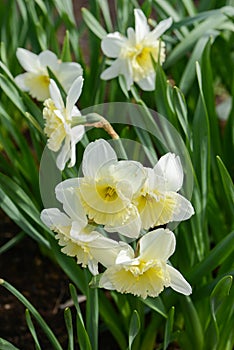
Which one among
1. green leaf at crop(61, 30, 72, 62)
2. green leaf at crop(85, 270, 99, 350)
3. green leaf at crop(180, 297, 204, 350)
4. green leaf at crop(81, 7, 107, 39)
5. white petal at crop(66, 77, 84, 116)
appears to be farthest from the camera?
green leaf at crop(81, 7, 107, 39)

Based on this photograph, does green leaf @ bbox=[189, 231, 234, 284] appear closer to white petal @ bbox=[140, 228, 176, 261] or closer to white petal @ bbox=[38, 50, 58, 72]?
white petal @ bbox=[140, 228, 176, 261]

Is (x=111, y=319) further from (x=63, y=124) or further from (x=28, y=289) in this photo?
(x=63, y=124)

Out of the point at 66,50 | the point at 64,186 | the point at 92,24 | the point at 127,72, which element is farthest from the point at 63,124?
the point at 92,24

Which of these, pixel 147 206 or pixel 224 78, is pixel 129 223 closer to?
pixel 147 206

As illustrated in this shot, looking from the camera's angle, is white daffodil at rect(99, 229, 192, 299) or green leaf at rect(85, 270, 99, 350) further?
green leaf at rect(85, 270, 99, 350)

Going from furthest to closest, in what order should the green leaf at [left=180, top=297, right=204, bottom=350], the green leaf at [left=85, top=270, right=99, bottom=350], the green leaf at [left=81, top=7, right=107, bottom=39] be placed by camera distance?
the green leaf at [left=81, top=7, right=107, bottom=39] → the green leaf at [left=180, top=297, right=204, bottom=350] → the green leaf at [left=85, top=270, right=99, bottom=350]

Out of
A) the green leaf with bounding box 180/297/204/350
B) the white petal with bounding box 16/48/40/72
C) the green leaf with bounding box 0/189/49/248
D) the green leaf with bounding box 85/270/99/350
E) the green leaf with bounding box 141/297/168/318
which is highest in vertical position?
the white petal with bounding box 16/48/40/72

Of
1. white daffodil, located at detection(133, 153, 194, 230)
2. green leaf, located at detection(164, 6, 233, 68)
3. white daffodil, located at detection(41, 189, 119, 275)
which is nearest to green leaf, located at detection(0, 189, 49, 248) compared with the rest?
white daffodil, located at detection(41, 189, 119, 275)

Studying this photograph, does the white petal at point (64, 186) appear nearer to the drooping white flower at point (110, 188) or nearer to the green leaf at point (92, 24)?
the drooping white flower at point (110, 188)
